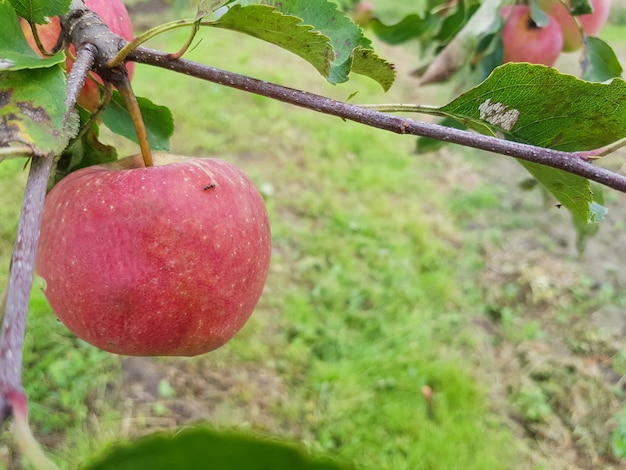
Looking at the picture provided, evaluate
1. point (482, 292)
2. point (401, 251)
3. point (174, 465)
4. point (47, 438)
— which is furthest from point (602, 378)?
point (174, 465)

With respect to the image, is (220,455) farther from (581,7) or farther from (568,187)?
(581,7)

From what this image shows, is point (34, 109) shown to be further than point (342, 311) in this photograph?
No

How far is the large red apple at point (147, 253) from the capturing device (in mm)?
535

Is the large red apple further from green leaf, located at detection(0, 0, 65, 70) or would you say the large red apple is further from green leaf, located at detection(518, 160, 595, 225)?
green leaf, located at detection(518, 160, 595, 225)

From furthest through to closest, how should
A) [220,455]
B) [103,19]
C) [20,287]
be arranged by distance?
[103,19] < [20,287] < [220,455]

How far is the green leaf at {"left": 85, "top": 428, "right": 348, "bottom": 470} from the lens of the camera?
7.0 inches

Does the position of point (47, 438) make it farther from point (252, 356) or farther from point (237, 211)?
point (237, 211)

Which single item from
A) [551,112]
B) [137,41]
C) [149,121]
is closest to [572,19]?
[551,112]

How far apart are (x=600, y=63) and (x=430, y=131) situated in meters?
0.71

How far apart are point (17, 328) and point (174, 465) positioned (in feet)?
0.47

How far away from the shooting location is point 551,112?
52 cm

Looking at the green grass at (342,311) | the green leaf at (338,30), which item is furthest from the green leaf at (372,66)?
the green grass at (342,311)

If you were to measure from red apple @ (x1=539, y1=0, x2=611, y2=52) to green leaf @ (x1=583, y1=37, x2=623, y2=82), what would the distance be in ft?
0.30

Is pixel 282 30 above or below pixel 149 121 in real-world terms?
above
